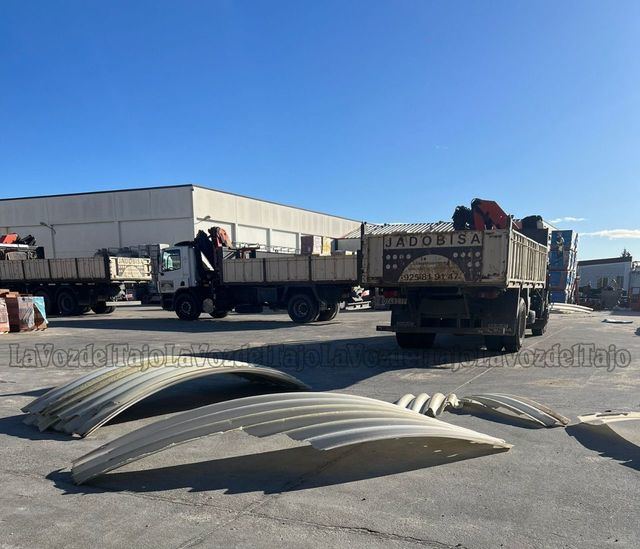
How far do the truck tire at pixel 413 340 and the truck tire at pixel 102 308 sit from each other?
17.5 metres

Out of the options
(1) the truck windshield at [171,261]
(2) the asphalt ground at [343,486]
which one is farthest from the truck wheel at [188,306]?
(2) the asphalt ground at [343,486]

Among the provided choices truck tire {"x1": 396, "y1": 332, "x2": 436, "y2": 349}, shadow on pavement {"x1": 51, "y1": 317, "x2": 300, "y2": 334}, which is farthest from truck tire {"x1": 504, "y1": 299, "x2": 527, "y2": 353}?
shadow on pavement {"x1": 51, "y1": 317, "x2": 300, "y2": 334}

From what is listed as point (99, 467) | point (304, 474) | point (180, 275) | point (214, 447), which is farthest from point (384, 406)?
point (180, 275)

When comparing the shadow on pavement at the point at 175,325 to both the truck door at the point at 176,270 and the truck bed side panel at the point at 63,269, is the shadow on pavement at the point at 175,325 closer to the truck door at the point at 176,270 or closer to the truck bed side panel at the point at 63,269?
the truck door at the point at 176,270

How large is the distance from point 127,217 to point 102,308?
22.5m

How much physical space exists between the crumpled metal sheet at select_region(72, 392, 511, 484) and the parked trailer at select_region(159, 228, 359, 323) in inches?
481

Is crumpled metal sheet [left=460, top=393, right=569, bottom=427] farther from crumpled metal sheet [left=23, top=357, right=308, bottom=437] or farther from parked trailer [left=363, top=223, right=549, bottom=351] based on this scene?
parked trailer [left=363, top=223, right=549, bottom=351]

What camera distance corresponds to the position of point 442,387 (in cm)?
680

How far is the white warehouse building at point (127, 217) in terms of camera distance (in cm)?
4181

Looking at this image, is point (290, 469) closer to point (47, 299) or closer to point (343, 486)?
point (343, 486)

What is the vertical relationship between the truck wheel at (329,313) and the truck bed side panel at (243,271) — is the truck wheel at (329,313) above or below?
below

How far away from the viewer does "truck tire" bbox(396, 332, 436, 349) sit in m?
10.4

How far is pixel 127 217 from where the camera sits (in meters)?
43.0

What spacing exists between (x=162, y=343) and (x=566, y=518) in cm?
1087
